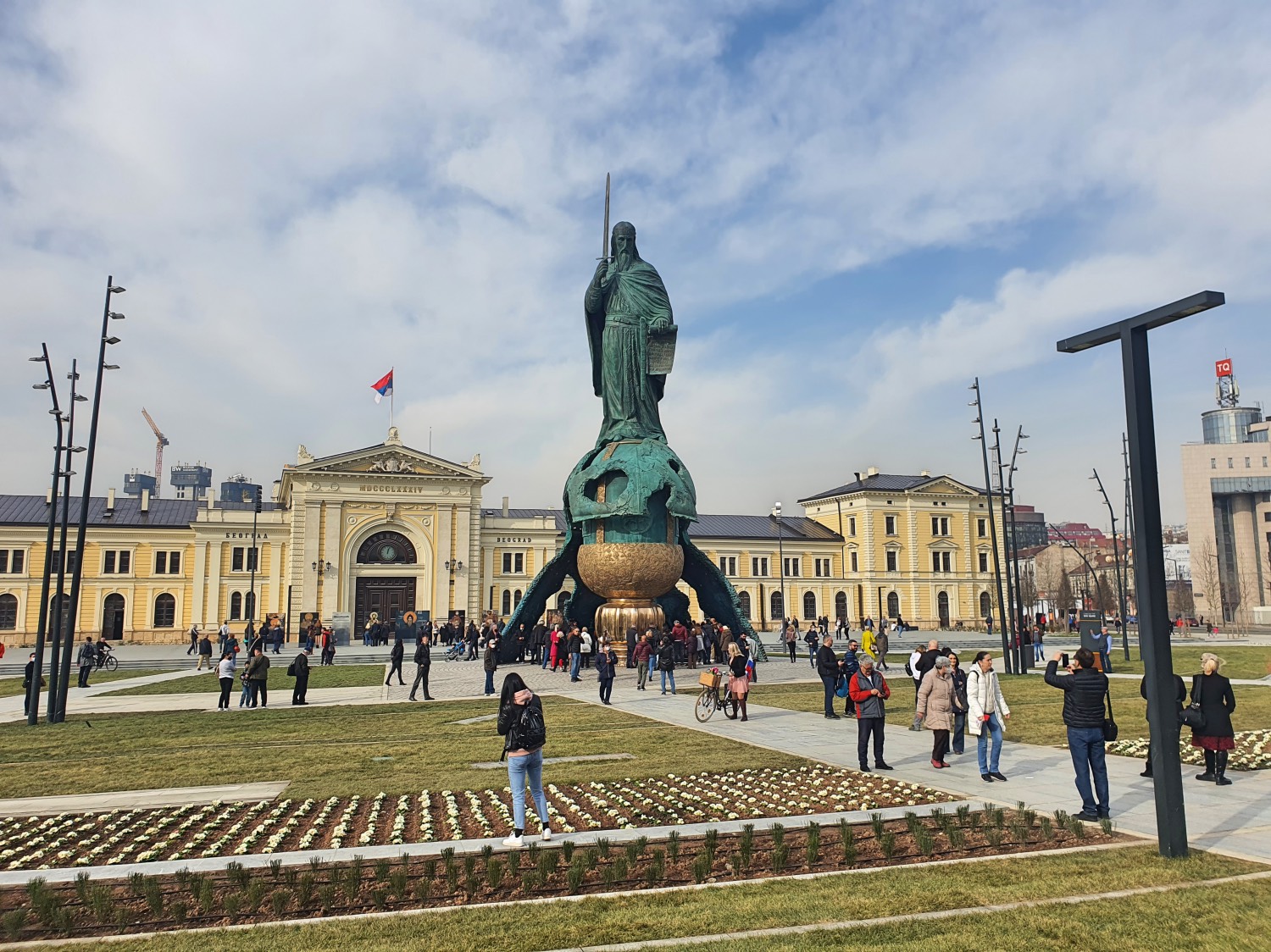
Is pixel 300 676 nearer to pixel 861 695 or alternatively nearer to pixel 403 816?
pixel 403 816

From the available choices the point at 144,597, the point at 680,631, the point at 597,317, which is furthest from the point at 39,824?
the point at 144,597

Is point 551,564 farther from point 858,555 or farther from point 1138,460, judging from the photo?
point 858,555

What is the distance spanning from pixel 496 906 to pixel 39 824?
5.62 m

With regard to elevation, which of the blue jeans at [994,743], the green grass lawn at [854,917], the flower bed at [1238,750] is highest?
the blue jeans at [994,743]

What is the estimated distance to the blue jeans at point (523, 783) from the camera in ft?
26.8

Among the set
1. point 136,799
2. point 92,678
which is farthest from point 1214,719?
point 92,678

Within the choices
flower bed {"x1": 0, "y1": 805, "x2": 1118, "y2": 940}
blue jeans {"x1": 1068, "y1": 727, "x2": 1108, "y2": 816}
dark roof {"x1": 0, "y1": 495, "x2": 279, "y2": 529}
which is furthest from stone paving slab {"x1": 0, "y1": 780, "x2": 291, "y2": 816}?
dark roof {"x1": 0, "y1": 495, "x2": 279, "y2": 529}

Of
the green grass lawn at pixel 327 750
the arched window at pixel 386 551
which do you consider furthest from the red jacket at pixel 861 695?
the arched window at pixel 386 551

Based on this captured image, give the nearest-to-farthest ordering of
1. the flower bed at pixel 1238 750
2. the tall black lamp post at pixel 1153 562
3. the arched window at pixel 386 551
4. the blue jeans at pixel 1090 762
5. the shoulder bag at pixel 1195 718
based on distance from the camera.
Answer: the tall black lamp post at pixel 1153 562, the blue jeans at pixel 1090 762, the shoulder bag at pixel 1195 718, the flower bed at pixel 1238 750, the arched window at pixel 386 551

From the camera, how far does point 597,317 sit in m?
33.0

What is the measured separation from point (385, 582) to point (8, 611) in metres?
22.6

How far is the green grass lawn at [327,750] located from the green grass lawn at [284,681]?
6844 millimetres

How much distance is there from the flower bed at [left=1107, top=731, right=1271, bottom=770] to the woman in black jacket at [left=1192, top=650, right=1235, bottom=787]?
54 cm

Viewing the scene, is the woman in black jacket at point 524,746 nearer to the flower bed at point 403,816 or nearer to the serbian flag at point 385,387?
the flower bed at point 403,816
